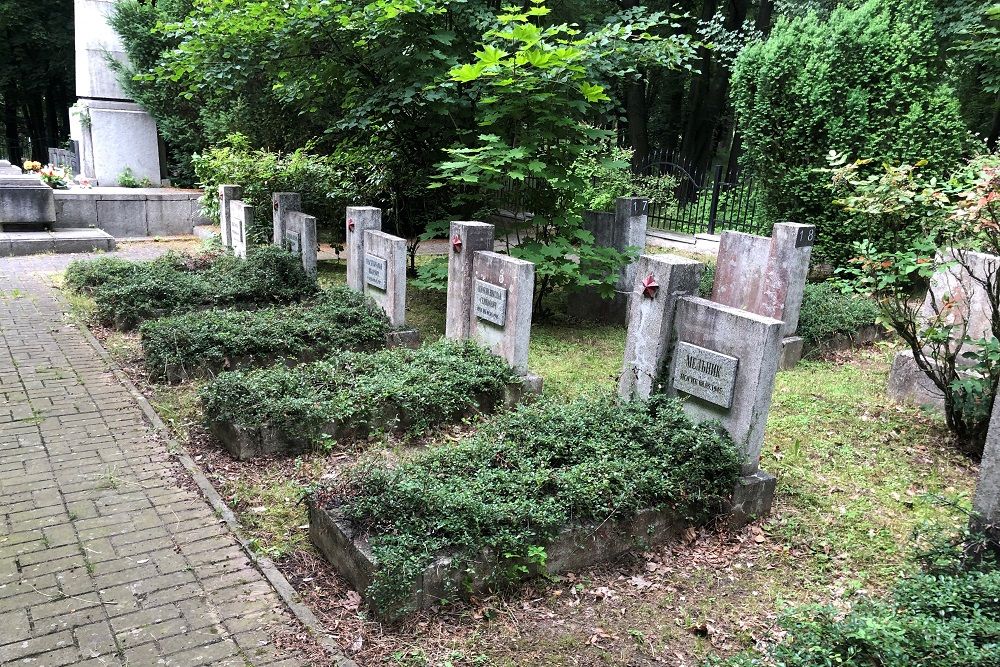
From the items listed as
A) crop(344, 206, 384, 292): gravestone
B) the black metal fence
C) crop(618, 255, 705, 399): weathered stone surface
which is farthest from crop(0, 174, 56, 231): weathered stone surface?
crop(618, 255, 705, 399): weathered stone surface

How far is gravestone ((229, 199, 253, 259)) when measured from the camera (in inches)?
437

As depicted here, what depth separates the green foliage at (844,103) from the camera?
1030cm

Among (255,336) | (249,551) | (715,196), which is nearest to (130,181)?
(255,336)

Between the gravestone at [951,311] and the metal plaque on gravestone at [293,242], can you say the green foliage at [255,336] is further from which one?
the gravestone at [951,311]

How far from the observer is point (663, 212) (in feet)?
55.1

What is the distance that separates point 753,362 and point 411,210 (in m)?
8.06

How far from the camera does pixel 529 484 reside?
441 cm

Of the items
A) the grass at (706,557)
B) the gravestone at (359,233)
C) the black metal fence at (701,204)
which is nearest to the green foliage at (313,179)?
the gravestone at (359,233)

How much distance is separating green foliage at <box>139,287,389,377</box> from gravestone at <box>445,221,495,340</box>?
1041mm

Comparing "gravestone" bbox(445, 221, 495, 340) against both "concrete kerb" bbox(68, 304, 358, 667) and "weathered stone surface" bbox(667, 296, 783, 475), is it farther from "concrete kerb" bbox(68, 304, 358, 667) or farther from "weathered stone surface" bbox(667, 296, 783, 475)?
"concrete kerb" bbox(68, 304, 358, 667)

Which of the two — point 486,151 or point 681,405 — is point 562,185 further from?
point 681,405

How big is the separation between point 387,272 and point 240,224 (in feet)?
14.5

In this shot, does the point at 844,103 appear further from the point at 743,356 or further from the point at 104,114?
the point at 104,114

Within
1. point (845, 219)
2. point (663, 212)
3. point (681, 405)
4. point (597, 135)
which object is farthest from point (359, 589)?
point (663, 212)
